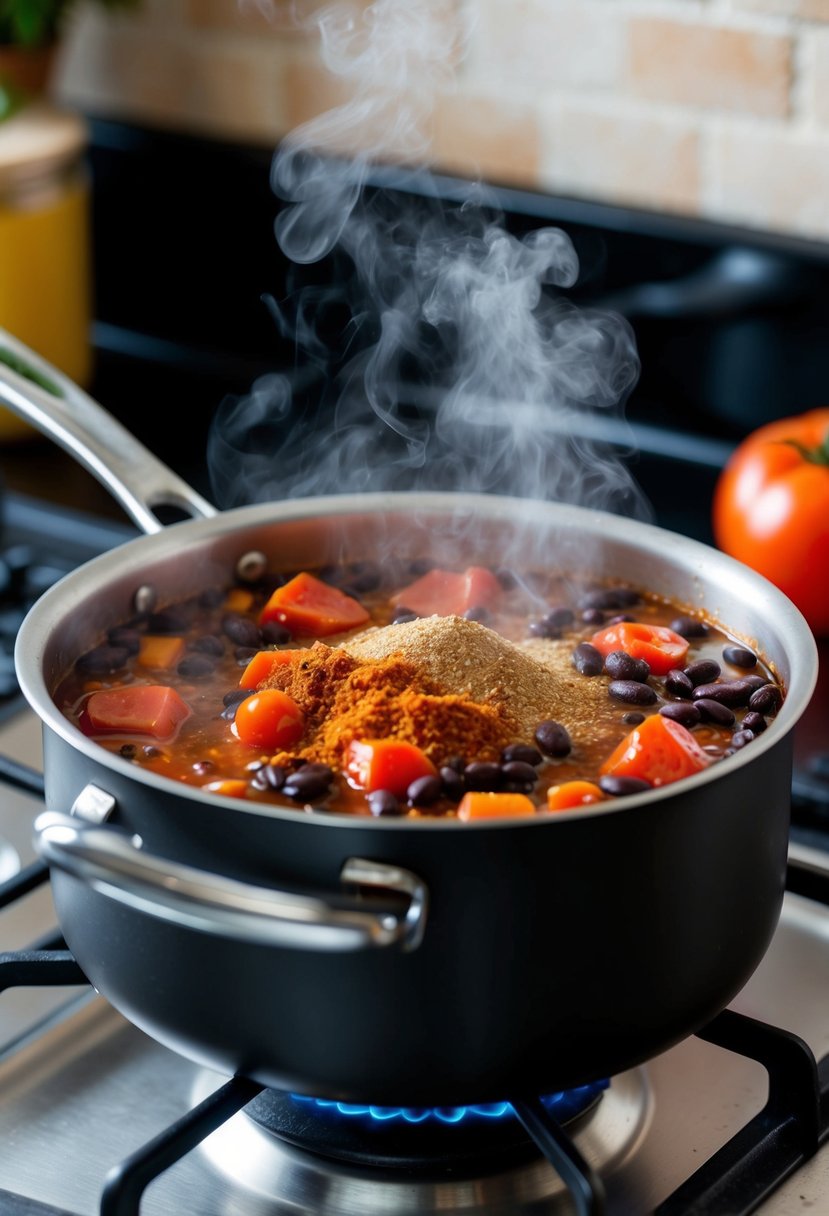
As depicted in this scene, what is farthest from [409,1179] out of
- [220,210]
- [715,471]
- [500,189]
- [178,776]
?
[220,210]

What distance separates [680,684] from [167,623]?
16.7 inches

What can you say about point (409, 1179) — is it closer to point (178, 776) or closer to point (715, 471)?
point (178, 776)

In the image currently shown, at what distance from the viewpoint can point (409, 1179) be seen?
1086mm

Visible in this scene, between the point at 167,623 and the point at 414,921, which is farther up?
the point at 414,921

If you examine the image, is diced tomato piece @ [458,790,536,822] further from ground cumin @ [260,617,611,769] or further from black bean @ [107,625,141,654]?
black bean @ [107,625,141,654]

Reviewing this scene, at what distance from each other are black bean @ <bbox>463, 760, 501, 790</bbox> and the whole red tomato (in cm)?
82

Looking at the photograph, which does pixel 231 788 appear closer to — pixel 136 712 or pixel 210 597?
pixel 136 712

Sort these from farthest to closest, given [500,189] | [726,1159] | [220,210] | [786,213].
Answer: [220,210]
[500,189]
[786,213]
[726,1159]

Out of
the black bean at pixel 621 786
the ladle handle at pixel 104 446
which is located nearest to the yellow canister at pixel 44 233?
the ladle handle at pixel 104 446

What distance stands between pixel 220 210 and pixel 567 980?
1.63m

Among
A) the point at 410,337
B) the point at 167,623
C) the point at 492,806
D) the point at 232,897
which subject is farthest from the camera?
the point at 410,337

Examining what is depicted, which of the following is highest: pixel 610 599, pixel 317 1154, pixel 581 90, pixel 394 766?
pixel 581 90

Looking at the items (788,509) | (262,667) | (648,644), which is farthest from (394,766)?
(788,509)

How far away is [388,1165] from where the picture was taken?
3.58ft
